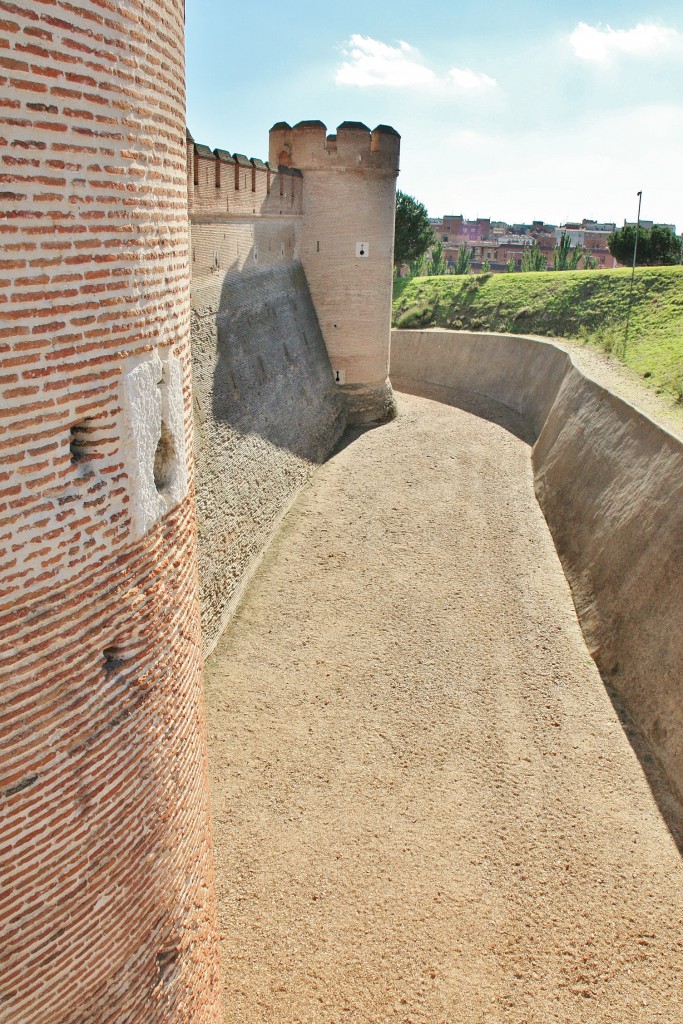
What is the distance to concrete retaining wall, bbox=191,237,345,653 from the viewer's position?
41.8 ft

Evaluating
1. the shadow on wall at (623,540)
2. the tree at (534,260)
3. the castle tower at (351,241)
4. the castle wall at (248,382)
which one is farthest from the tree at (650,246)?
the castle wall at (248,382)

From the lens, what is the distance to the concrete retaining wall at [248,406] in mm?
12742

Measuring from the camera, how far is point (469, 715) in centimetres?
1099

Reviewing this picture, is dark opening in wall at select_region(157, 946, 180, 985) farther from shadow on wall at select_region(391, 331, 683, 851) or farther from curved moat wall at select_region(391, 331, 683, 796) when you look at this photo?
curved moat wall at select_region(391, 331, 683, 796)

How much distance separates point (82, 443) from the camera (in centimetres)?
379

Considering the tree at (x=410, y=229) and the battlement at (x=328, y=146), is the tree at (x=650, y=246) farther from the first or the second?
the battlement at (x=328, y=146)

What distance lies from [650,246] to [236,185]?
25.2m

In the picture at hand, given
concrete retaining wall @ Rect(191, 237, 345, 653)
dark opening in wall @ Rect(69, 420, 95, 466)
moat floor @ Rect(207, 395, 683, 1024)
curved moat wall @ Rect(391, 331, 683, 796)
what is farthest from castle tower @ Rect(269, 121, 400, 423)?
dark opening in wall @ Rect(69, 420, 95, 466)

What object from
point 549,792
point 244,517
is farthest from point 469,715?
point 244,517

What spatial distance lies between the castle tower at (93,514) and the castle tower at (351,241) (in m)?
16.5

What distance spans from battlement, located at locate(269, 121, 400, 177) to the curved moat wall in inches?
315

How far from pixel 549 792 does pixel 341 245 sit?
15751 mm

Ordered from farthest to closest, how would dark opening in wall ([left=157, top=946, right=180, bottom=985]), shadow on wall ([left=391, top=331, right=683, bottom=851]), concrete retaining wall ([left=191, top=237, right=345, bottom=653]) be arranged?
1. concrete retaining wall ([left=191, top=237, right=345, bottom=653])
2. shadow on wall ([left=391, top=331, right=683, bottom=851])
3. dark opening in wall ([left=157, top=946, right=180, bottom=985])

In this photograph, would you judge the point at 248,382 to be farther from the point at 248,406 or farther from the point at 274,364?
the point at 274,364
